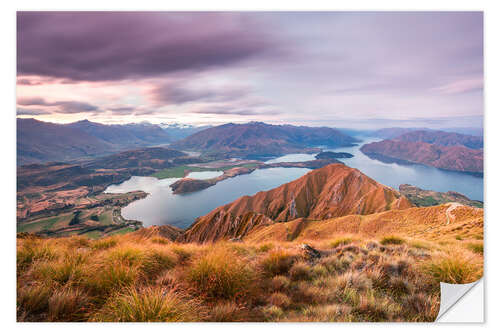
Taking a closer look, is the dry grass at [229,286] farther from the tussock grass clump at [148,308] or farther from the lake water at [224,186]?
the lake water at [224,186]

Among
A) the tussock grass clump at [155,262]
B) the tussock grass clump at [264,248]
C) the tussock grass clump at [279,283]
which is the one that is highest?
the tussock grass clump at [155,262]

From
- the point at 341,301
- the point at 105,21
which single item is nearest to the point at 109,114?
the point at 105,21

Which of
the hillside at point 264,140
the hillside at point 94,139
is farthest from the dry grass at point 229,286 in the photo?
the hillside at point 264,140

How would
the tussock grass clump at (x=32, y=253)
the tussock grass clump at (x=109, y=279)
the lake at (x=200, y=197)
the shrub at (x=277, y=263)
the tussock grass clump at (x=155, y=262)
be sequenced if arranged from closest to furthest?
the tussock grass clump at (x=109, y=279), the tussock grass clump at (x=155, y=262), the shrub at (x=277, y=263), the tussock grass clump at (x=32, y=253), the lake at (x=200, y=197)

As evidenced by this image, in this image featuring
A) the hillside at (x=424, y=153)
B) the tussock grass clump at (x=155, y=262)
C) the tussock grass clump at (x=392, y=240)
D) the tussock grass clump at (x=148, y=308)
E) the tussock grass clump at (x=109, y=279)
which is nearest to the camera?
the tussock grass clump at (x=148, y=308)

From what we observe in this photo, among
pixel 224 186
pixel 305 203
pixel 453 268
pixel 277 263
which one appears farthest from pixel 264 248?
pixel 224 186

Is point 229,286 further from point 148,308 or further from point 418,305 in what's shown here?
point 418,305
